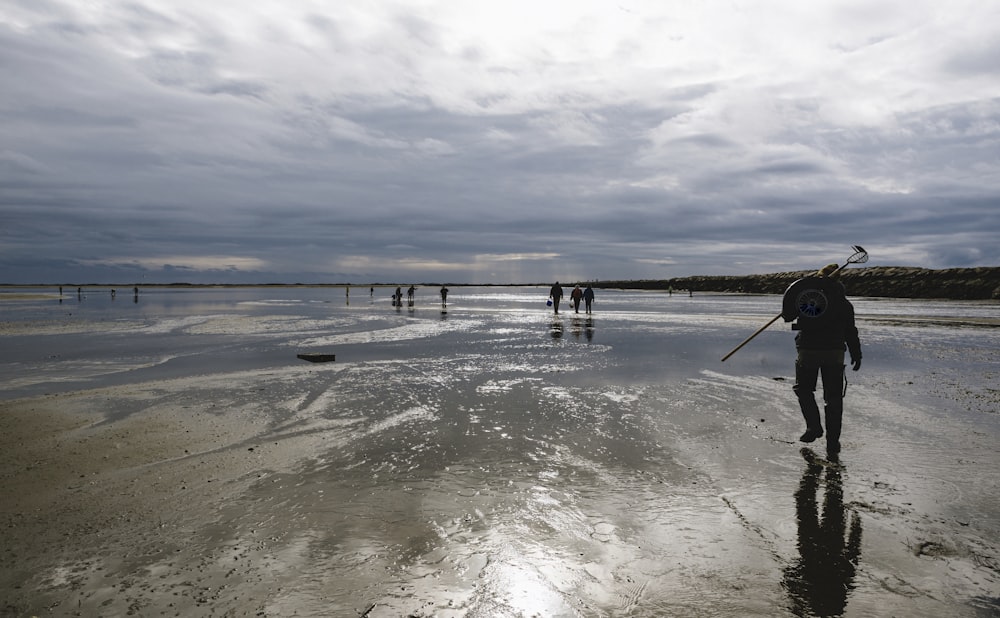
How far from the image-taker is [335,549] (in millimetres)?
4195

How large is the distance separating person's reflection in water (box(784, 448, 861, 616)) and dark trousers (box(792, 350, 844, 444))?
50.6 inches

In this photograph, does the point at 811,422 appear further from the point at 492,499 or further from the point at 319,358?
the point at 319,358

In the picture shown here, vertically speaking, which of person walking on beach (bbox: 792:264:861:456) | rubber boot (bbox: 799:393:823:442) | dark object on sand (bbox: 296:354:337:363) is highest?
person walking on beach (bbox: 792:264:861:456)

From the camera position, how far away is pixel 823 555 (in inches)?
162

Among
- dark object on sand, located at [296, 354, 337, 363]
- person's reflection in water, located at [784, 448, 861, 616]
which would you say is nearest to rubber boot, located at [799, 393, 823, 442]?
person's reflection in water, located at [784, 448, 861, 616]

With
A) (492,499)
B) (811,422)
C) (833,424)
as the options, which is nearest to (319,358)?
(492,499)

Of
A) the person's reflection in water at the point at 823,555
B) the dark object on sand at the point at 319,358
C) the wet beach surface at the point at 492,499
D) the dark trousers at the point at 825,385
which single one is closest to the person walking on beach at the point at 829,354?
the dark trousers at the point at 825,385

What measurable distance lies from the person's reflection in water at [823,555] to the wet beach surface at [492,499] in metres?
0.02

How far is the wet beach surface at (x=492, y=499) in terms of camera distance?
363 centimetres

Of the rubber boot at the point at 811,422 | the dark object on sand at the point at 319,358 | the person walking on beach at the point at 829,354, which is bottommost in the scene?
the dark object on sand at the point at 319,358

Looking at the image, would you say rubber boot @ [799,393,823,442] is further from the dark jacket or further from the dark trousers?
the dark jacket

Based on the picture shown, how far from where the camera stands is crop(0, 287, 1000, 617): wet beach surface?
3629 mm

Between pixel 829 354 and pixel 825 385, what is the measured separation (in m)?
0.41

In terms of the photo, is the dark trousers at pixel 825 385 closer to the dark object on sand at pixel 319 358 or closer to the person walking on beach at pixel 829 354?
the person walking on beach at pixel 829 354
